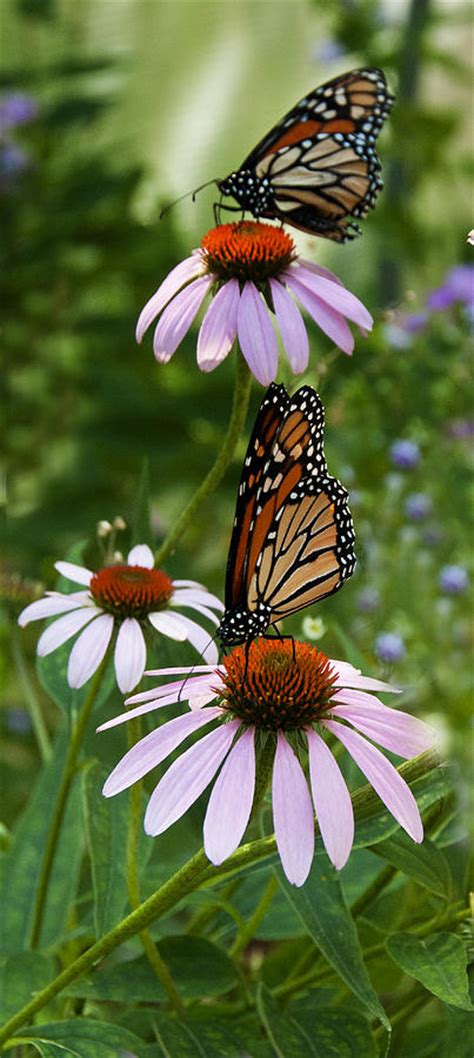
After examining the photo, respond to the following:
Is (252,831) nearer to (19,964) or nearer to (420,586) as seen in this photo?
(19,964)

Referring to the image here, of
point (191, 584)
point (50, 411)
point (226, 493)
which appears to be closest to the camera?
point (191, 584)

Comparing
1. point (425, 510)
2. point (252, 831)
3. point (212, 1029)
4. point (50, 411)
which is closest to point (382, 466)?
point (425, 510)

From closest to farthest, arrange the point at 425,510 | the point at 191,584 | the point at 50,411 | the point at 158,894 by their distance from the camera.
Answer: the point at 158,894
the point at 191,584
the point at 425,510
the point at 50,411

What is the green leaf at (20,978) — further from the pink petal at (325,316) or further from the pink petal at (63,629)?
the pink petal at (325,316)

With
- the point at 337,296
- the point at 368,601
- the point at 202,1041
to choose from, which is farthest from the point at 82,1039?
the point at 368,601

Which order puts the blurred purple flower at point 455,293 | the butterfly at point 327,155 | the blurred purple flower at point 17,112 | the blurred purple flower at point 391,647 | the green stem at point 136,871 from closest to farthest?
1. the green stem at point 136,871
2. the butterfly at point 327,155
3. the blurred purple flower at point 391,647
4. the blurred purple flower at point 455,293
5. the blurred purple flower at point 17,112

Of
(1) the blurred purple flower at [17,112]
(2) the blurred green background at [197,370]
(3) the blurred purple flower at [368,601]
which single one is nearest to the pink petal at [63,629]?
(2) the blurred green background at [197,370]

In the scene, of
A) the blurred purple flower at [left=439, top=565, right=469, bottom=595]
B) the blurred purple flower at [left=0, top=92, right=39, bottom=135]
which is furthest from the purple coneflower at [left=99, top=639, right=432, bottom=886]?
the blurred purple flower at [left=0, top=92, right=39, bottom=135]

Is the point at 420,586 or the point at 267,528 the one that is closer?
the point at 267,528
